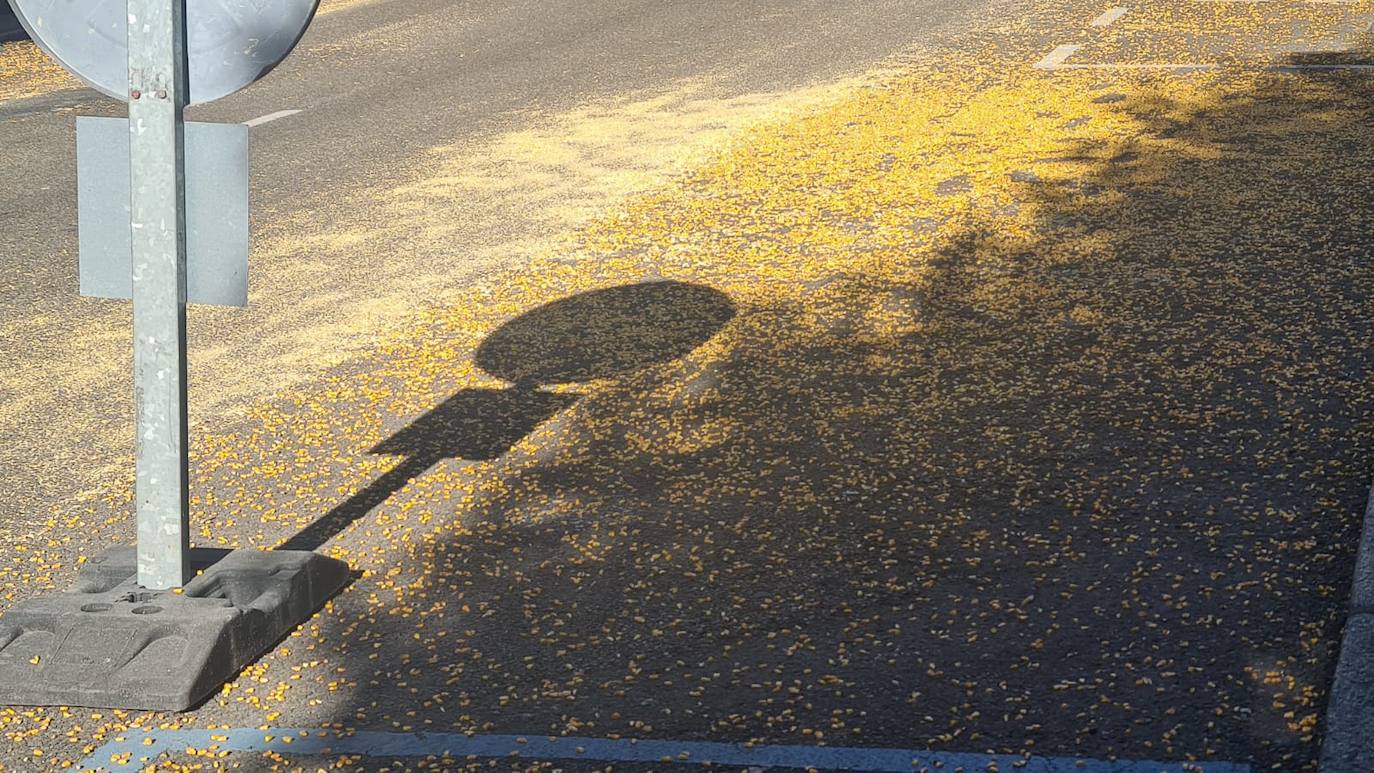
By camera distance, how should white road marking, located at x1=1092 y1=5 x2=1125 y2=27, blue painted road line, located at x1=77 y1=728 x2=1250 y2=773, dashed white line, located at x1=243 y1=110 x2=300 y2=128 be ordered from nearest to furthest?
1. blue painted road line, located at x1=77 y1=728 x2=1250 y2=773
2. dashed white line, located at x1=243 y1=110 x2=300 y2=128
3. white road marking, located at x1=1092 y1=5 x2=1125 y2=27

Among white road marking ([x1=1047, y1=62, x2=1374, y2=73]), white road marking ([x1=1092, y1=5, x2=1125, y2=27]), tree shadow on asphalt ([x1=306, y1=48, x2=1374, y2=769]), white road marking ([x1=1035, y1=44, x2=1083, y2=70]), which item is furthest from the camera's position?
white road marking ([x1=1092, y1=5, x2=1125, y2=27])

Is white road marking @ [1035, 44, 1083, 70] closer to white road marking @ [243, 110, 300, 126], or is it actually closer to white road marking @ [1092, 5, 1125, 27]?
white road marking @ [1092, 5, 1125, 27]

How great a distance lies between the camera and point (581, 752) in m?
3.88

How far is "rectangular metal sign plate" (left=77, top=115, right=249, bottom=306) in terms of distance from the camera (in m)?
4.27

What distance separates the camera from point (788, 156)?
10797mm

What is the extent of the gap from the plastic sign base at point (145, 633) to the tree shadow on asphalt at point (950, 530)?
257mm

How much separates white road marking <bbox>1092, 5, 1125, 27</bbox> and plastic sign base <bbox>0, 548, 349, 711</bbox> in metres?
13.8

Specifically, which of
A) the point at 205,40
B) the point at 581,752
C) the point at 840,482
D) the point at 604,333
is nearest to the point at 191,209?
the point at 205,40

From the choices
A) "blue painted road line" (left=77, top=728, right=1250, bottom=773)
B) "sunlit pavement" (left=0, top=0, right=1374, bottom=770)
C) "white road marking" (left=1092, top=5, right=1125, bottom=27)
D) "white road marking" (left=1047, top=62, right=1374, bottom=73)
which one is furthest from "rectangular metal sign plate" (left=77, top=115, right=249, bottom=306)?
"white road marking" (left=1092, top=5, right=1125, bottom=27)

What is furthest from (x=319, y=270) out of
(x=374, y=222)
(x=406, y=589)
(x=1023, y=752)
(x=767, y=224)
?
(x=1023, y=752)

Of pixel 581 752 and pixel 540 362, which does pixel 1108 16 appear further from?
pixel 581 752

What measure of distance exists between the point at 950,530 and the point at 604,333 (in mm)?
2603

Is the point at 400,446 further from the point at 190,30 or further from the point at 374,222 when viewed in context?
the point at 374,222

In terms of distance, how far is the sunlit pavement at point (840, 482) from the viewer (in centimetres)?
409
